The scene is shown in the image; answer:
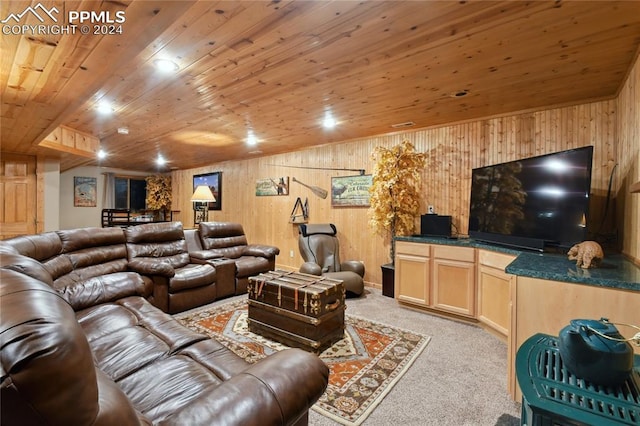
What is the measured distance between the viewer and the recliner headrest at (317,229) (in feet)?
15.7

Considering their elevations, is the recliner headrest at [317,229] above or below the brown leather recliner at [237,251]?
above

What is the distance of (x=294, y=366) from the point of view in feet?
3.78

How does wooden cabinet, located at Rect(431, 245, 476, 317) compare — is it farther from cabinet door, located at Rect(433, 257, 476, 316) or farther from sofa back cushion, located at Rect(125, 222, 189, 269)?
sofa back cushion, located at Rect(125, 222, 189, 269)

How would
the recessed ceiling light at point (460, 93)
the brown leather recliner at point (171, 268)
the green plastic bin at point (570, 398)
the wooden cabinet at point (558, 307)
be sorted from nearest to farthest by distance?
the green plastic bin at point (570, 398), the wooden cabinet at point (558, 307), the recessed ceiling light at point (460, 93), the brown leather recliner at point (171, 268)

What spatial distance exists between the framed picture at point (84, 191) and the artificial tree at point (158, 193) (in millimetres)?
1362

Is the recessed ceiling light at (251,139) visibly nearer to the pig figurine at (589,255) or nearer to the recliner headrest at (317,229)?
the recliner headrest at (317,229)

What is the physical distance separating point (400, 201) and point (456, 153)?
99cm

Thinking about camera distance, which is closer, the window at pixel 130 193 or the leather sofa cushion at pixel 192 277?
the leather sofa cushion at pixel 192 277

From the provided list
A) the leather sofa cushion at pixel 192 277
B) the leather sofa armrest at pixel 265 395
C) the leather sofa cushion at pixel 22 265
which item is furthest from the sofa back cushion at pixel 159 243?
the leather sofa armrest at pixel 265 395

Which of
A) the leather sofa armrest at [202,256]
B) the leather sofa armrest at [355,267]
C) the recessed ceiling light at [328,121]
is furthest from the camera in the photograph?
the leather sofa armrest at [355,267]

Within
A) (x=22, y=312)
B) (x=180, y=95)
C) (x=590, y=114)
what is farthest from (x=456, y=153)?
(x=22, y=312)

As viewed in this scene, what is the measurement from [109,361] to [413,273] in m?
3.16

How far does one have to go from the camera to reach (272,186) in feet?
20.6

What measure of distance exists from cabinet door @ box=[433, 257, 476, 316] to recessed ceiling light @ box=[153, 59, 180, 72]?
131 inches
